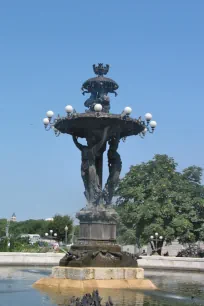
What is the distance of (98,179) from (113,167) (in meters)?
0.71

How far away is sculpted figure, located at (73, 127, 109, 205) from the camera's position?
17.3 metres

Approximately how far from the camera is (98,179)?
1773cm

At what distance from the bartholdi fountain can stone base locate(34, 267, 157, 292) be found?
0.03m

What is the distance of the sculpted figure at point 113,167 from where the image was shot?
58.2 feet

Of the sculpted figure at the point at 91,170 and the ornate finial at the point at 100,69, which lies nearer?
the sculpted figure at the point at 91,170

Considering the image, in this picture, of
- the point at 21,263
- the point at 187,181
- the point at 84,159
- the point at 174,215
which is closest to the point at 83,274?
the point at 84,159

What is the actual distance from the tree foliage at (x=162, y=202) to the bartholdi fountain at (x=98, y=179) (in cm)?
2459

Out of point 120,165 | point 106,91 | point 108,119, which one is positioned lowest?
point 120,165

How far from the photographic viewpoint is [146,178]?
149 ft

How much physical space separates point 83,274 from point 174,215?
28.6 meters

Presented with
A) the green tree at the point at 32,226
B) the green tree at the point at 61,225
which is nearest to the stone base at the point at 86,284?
the green tree at the point at 61,225

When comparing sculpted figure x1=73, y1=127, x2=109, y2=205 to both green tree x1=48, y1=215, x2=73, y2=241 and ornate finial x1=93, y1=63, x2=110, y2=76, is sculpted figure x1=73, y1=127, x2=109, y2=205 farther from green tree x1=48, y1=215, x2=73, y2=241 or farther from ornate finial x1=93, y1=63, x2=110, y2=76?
green tree x1=48, y1=215, x2=73, y2=241

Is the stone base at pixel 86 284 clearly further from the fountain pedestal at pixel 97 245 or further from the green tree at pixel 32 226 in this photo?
the green tree at pixel 32 226

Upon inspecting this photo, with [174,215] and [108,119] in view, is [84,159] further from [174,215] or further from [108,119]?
[174,215]
